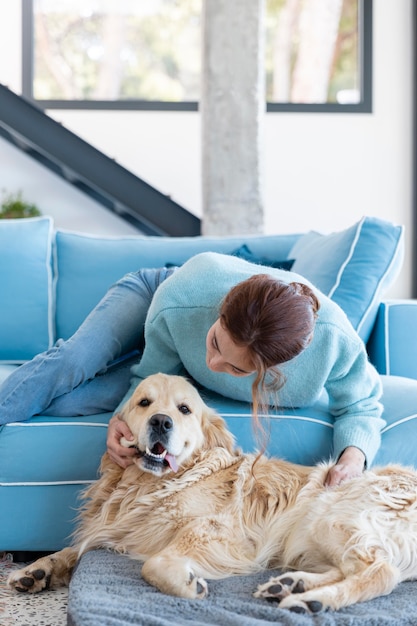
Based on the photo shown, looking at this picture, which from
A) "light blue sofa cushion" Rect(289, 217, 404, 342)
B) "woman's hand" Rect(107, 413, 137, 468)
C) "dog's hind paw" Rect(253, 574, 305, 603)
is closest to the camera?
"dog's hind paw" Rect(253, 574, 305, 603)

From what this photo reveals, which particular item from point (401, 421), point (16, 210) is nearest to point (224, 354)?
point (401, 421)

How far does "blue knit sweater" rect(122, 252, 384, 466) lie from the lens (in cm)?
211

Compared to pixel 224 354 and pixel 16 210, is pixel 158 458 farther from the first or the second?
pixel 16 210

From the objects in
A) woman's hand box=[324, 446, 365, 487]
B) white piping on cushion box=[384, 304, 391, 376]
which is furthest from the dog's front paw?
white piping on cushion box=[384, 304, 391, 376]

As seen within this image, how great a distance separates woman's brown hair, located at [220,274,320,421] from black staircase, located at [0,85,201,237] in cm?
359

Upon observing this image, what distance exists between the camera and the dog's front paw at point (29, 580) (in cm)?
199

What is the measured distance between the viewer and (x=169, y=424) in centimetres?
198

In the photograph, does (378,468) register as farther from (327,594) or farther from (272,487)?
(327,594)

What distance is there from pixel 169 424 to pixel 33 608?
0.54m

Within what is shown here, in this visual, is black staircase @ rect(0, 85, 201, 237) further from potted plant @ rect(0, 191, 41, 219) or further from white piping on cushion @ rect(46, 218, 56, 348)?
white piping on cushion @ rect(46, 218, 56, 348)

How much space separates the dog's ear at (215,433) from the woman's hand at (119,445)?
20cm

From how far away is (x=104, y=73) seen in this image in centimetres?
686

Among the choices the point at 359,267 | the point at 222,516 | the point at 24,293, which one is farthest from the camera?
the point at 24,293

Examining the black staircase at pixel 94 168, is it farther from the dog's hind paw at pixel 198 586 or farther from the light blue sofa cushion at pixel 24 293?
the dog's hind paw at pixel 198 586
